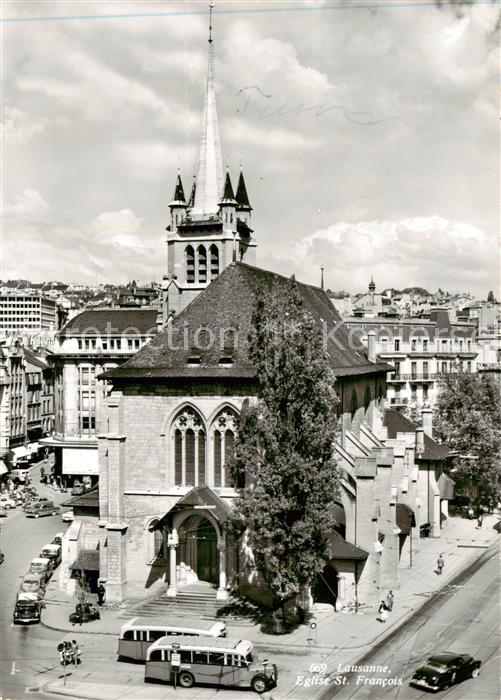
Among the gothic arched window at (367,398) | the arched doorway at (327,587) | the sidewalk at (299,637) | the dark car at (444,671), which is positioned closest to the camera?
the dark car at (444,671)

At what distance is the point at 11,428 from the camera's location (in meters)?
98.1

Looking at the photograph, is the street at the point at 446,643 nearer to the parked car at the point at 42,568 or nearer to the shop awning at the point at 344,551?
the shop awning at the point at 344,551

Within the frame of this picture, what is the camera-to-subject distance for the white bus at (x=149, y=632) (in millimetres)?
31016

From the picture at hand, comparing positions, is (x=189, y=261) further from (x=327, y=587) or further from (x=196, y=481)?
(x=327, y=587)

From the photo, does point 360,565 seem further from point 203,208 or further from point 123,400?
point 203,208

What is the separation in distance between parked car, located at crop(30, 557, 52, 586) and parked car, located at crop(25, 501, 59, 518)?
21053 millimetres

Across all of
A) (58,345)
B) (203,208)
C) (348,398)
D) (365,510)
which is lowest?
(365,510)

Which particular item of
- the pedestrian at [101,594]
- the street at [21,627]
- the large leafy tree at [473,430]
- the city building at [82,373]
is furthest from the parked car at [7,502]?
the large leafy tree at [473,430]

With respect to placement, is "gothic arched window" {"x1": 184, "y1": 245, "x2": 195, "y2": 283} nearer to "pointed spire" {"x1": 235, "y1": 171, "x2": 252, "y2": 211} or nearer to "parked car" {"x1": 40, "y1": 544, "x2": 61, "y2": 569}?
"pointed spire" {"x1": 235, "y1": 171, "x2": 252, "y2": 211}

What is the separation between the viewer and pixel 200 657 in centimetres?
2947

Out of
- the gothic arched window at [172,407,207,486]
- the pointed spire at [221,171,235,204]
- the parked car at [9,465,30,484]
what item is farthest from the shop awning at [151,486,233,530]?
the parked car at [9,465,30,484]

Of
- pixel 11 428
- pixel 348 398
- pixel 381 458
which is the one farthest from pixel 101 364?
pixel 381 458

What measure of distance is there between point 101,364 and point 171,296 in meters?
33.2

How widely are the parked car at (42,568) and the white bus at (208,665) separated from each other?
16.9 meters
